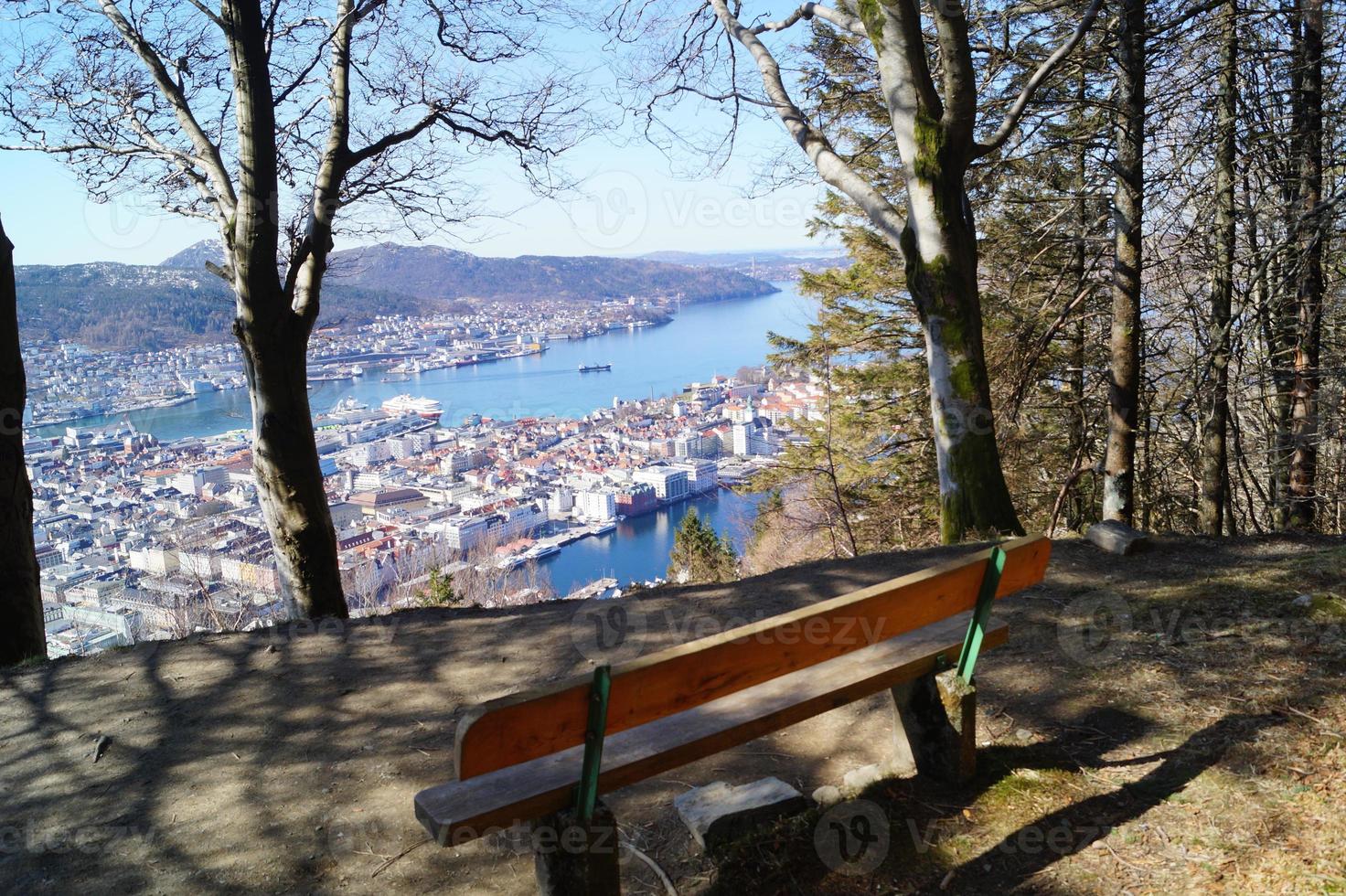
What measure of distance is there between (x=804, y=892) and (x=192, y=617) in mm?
13023

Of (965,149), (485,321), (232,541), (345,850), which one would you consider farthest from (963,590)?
(485,321)

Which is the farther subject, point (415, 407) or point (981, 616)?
point (415, 407)

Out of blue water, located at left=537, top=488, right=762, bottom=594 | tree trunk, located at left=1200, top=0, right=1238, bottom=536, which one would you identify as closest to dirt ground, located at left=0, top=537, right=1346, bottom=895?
tree trunk, located at left=1200, top=0, right=1238, bottom=536

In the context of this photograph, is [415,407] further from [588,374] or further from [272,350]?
[272,350]

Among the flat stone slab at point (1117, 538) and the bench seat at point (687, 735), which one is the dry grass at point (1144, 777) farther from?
the flat stone slab at point (1117, 538)

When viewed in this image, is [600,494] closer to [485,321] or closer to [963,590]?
[485,321]

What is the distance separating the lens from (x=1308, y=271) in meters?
8.91

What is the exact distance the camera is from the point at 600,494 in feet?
76.2

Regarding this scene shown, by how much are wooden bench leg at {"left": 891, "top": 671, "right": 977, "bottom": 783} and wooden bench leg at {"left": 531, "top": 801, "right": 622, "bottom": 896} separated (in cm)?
137

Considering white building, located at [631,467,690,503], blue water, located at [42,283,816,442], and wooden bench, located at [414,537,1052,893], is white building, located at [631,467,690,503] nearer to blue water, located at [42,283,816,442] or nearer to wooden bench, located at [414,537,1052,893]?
blue water, located at [42,283,816,442]

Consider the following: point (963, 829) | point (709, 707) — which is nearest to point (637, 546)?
point (963, 829)

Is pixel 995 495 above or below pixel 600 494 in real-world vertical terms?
above

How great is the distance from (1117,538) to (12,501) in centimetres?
739

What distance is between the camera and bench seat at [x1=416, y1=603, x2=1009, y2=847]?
7.47 ft
